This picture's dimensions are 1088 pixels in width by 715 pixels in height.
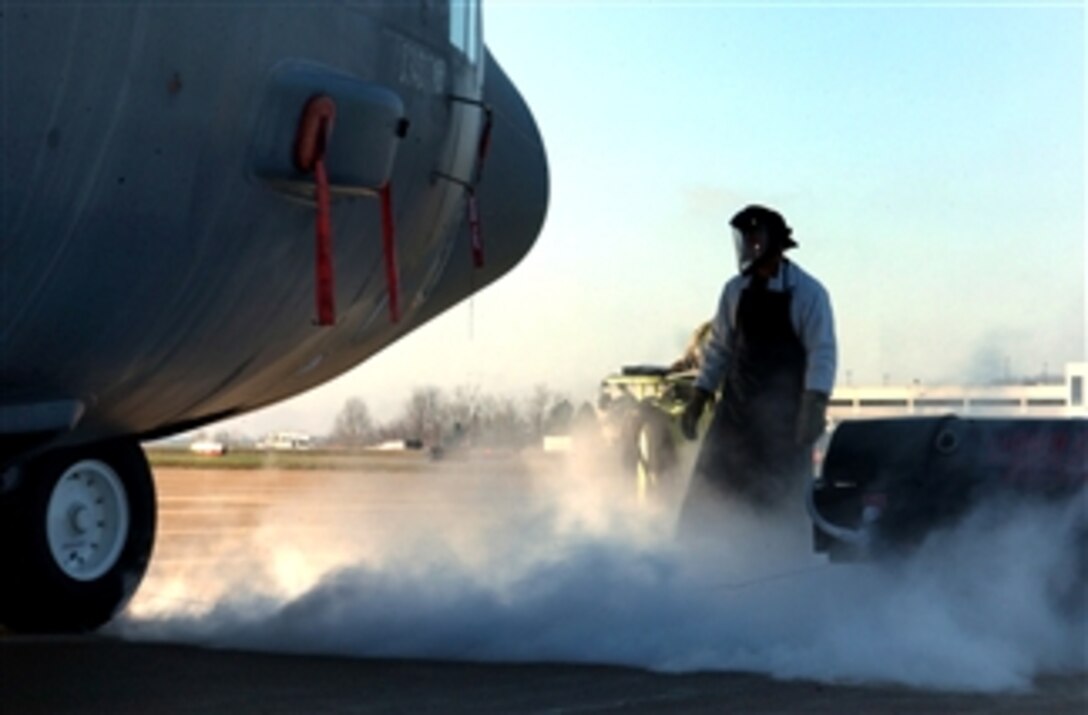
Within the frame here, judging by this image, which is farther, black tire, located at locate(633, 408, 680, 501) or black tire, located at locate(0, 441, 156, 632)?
black tire, located at locate(633, 408, 680, 501)

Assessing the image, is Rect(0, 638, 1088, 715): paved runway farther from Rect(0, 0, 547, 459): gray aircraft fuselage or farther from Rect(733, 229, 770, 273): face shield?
Rect(733, 229, 770, 273): face shield

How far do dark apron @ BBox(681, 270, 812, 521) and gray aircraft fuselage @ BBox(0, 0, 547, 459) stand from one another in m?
1.50

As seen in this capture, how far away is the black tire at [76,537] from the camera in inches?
368

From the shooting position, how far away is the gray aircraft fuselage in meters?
6.29

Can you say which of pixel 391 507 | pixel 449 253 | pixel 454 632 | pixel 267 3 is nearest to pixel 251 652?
pixel 454 632

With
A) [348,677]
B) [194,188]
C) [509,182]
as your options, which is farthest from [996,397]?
[194,188]

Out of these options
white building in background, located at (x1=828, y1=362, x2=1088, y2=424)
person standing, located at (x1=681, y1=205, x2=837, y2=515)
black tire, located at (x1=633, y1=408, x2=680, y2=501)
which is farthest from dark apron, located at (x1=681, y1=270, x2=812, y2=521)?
black tire, located at (x1=633, y1=408, x2=680, y2=501)

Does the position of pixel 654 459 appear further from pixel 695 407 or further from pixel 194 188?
pixel 194 188

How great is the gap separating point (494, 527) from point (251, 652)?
8.07 ft

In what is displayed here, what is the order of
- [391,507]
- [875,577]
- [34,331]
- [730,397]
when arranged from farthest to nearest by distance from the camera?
[391,507] < [730,397] < [875,577] < [34,331]

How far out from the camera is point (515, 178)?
406 inches

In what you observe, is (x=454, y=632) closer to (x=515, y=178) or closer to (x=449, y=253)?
(x=449, y=253)

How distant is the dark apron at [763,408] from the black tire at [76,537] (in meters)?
2.33

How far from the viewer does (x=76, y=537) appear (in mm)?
9773
